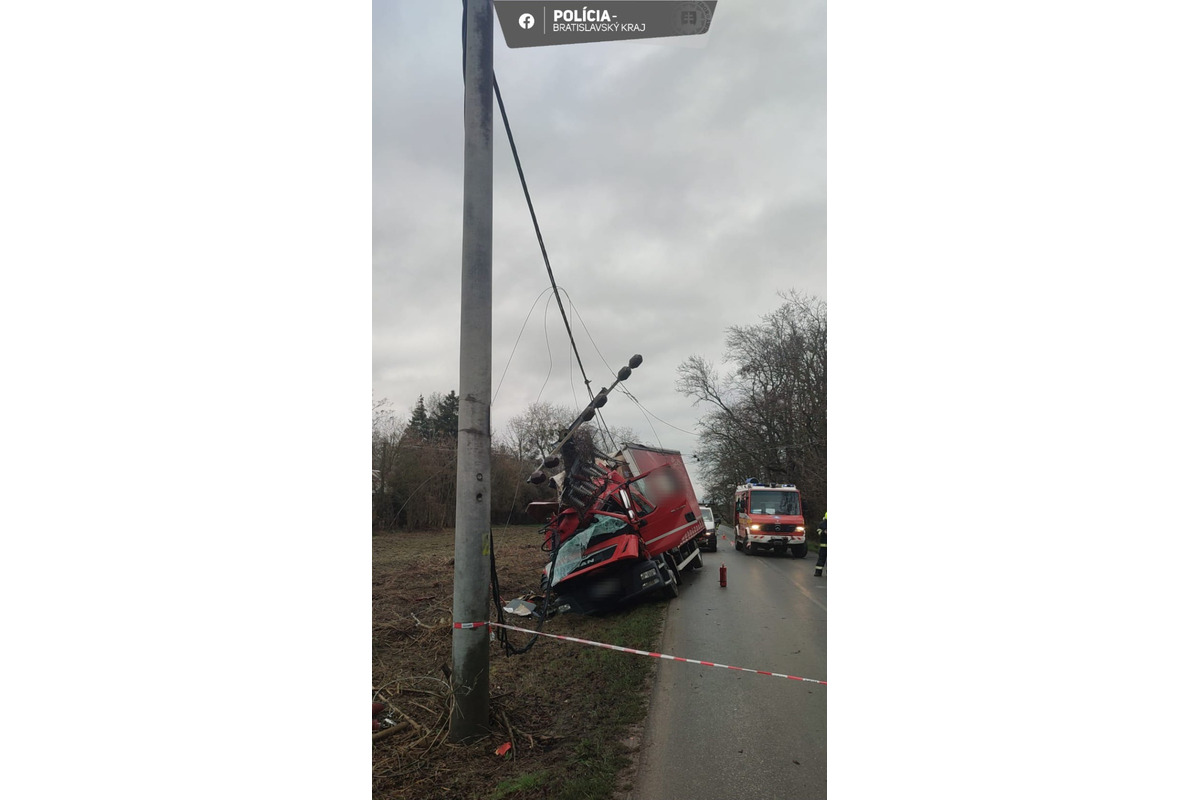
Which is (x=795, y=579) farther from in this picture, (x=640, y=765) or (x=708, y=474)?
(x=640, y=765)

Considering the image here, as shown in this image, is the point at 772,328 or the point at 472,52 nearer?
the point at 472,52

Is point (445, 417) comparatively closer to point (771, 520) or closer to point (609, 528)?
point (609, 528)

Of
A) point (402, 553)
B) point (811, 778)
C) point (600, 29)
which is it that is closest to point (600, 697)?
point (811, 778)

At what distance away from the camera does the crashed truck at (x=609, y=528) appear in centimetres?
765

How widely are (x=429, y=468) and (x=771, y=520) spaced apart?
10681 mm

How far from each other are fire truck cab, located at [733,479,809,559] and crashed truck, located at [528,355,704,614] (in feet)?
14.8

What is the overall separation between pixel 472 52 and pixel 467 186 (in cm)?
85

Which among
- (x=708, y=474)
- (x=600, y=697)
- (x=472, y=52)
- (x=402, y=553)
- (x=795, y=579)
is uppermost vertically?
(x=472, y=52)

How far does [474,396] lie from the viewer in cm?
359

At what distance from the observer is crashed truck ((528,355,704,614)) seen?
7.65m

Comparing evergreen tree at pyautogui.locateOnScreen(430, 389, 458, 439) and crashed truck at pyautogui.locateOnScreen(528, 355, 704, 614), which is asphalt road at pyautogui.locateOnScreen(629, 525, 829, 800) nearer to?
crashed truck at pyautogui.locateOnScreen(528, 355, 704, 614)

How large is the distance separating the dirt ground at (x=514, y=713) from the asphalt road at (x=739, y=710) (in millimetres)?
214

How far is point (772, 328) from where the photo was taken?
600 centimetres

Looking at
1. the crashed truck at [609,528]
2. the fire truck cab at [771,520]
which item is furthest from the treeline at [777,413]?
the fire truck cab at [771,520]
